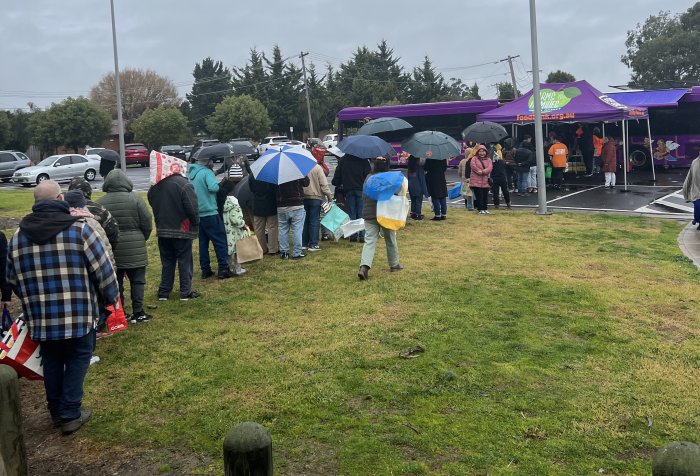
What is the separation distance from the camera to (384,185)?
816cm

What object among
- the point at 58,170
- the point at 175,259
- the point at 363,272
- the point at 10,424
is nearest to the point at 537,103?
the point at 363,272

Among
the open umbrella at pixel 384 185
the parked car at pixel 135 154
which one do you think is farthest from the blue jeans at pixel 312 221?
the parked car at pixel 135 154

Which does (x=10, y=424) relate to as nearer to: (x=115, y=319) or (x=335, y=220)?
(x=115, y=319)

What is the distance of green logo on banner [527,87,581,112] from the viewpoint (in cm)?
2042

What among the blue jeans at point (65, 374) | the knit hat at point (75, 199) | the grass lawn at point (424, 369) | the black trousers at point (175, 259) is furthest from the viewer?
the black trousers at point (175, 259)

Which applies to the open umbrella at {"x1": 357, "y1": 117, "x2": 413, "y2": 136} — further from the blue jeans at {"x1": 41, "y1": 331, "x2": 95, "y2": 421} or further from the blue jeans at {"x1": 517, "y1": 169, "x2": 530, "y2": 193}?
the blue jeans at {"x1": 41, "y1": 331, "x2": 95, "y2": 421}

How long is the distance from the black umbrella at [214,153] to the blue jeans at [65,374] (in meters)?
4.21

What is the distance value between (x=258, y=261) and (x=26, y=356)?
530cm

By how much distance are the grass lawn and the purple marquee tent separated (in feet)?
37.4

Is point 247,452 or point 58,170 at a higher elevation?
point 58,170

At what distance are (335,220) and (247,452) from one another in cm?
875

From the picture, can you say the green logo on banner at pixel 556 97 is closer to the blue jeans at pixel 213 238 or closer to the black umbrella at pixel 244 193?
the black umbrella at pixel 244 193

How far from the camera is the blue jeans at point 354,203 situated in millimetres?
11141

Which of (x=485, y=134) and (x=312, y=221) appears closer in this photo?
(x=312, y=221)
